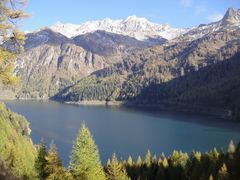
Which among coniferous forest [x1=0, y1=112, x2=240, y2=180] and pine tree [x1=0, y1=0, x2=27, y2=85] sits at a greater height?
pine tree [x1=0, y1=0, x2=27, y2=85]

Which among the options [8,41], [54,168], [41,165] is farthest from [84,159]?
[8,41]

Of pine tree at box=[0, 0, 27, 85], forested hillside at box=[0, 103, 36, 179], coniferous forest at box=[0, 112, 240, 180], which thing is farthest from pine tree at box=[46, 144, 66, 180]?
pine tree at box=[0, 0, 27, 85]

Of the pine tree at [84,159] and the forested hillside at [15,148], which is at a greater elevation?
the pine tree at [84,159]

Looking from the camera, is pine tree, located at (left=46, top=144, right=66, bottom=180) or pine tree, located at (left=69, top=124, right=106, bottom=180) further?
pine tree, located at (left=46, top=144, right=66, bottom=180)

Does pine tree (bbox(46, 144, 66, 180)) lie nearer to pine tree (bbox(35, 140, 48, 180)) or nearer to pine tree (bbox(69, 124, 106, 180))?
pine tree (bbox(69, 124, 106, 180))

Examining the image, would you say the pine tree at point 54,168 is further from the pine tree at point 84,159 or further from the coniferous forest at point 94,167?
the pine tree at point 84,159

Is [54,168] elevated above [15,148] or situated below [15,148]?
above

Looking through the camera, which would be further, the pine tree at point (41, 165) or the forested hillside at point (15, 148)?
the forested hillside at point (15, 148)

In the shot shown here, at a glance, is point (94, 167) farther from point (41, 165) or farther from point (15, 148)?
point (15, 148)

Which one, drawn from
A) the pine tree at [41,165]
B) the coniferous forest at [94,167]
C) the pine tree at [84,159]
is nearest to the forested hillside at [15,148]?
the coniferous forest at [94,167]

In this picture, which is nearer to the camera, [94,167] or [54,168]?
[94,167]

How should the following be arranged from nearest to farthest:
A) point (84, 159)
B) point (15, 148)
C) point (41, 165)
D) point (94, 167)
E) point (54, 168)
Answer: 1. point (84, 159)
2. point (94, 167)
3. point (54, 168)
4. point (41, 165)
5. point (15, 148)

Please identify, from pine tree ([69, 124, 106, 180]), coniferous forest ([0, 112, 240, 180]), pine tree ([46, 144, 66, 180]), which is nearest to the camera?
pine tree ([69, 124, 106, 180])

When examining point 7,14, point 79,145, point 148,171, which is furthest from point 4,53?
point 148,171
